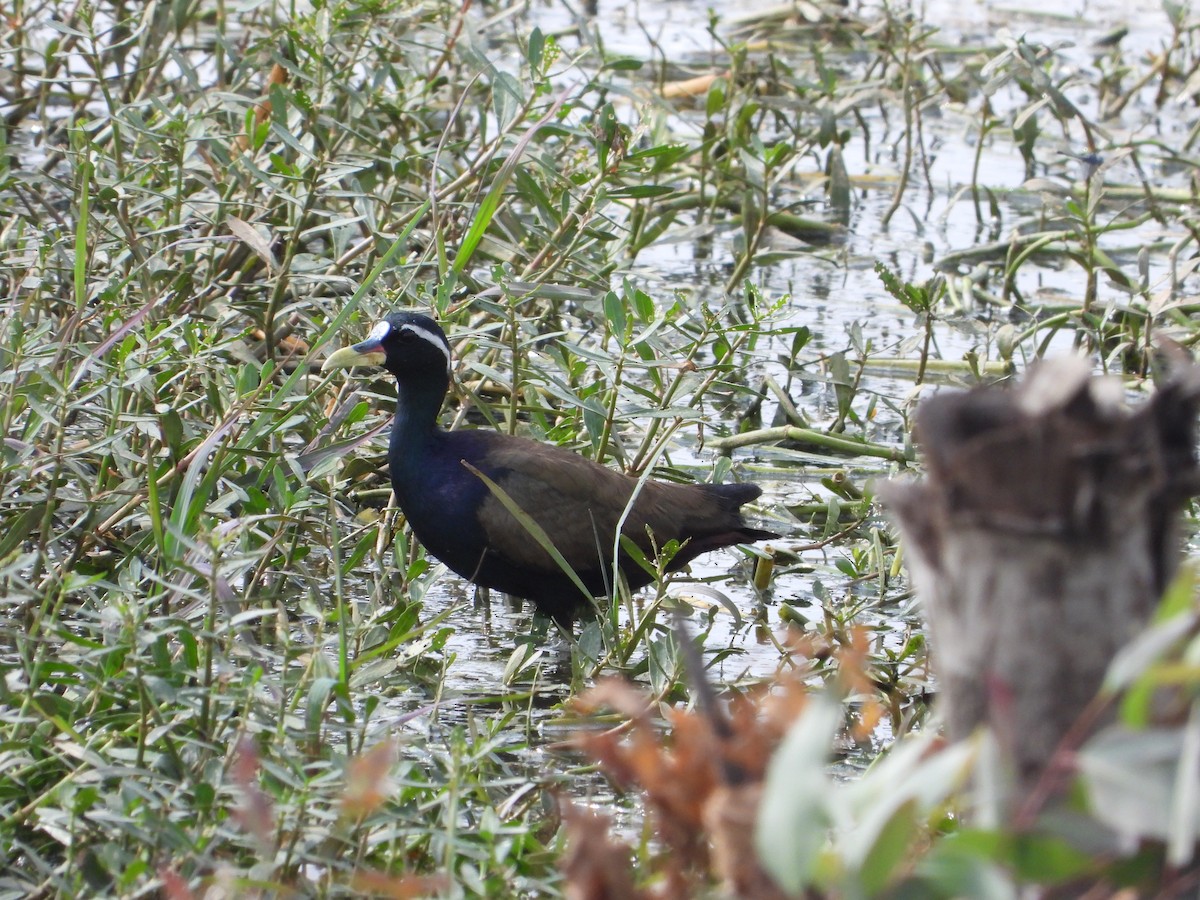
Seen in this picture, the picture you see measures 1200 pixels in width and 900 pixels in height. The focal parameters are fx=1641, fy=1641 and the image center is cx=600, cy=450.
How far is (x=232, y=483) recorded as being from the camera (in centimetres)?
368

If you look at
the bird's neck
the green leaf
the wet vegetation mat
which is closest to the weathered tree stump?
the wet vegetation mat

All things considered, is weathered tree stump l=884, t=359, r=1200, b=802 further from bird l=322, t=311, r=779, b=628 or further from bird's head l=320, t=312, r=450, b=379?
bird's head l=320, t=312, r=450, b=379

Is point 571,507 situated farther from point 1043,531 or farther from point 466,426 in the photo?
point 1043,531

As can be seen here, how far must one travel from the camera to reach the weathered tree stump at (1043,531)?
155 cm

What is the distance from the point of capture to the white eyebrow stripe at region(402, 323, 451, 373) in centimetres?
420

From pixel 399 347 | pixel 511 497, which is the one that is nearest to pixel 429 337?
pixel 399 347

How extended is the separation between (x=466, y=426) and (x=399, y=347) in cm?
131

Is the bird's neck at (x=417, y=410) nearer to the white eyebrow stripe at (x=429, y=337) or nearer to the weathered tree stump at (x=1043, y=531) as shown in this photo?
the white eyebrow stripe at (x=429, y=337)

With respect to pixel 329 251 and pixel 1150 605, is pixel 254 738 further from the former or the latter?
A: pixel 329 251

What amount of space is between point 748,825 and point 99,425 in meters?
2.96

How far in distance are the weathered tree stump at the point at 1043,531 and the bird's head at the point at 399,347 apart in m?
2.66

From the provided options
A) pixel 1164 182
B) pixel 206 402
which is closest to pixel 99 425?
pixel 206 402

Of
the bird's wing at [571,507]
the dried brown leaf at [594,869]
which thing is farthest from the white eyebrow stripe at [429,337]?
the dried brown leaf at [594,869]

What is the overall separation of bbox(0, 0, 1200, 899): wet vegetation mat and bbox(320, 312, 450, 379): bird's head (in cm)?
7
